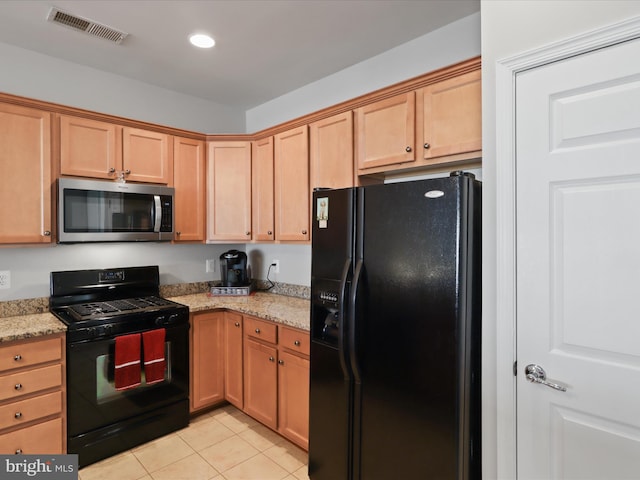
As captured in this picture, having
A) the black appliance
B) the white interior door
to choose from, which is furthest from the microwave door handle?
the white interior door

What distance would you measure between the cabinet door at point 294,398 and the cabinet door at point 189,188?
1338mm

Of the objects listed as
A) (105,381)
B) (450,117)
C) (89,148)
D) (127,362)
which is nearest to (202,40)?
(89,148)

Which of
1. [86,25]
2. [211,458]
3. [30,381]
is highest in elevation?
[86,25]

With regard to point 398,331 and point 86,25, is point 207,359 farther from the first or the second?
point 86,25

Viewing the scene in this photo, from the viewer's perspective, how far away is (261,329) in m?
2.62

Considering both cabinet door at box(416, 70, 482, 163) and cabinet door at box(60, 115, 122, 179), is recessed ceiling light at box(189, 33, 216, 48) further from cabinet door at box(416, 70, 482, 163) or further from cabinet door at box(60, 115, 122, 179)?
cabinet door at box(416, 70, 482, 163)

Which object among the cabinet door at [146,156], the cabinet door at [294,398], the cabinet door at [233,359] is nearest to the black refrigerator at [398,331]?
the cabinet door at [294,398]

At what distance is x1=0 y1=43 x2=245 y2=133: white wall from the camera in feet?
8.38

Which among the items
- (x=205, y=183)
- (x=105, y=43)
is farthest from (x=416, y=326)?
(x=105, y=43)

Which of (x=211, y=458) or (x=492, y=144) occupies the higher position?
(x=492, y=144)

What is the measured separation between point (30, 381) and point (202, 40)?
2.30 metres

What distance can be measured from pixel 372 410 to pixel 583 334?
3.12 feet

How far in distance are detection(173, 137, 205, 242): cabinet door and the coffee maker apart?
29cm

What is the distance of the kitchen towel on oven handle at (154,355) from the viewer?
2488 mm
